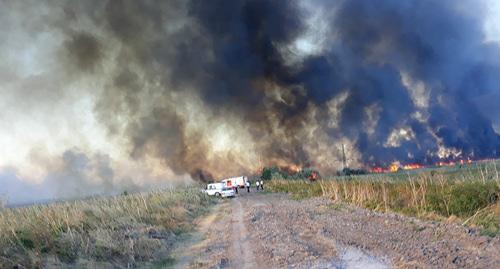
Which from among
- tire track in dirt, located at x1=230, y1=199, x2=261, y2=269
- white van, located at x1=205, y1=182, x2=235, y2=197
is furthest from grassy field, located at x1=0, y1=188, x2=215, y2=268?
white van, located at x1=205, y1=182, x2=235, y2=197

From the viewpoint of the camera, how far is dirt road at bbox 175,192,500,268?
1098 centimetres

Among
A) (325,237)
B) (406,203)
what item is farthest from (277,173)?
(325,237)

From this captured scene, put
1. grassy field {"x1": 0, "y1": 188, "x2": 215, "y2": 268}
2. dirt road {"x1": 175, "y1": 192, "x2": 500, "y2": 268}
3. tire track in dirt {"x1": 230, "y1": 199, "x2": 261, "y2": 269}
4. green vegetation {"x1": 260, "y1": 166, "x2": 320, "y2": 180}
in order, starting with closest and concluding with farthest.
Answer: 1. dirt road {"x1": 175, "y1": 192, "x2": 500, "y2": 268}
2. tire track in dirt {"x1": 230, "y1": 199, "x2": 261, "y2": 269}
3. grassy field {"x1": 0, "y1": 188, "x2": 215, "y2": 268}
4. green vegetation {"x1": 260, "y1": 166, "x2": 320, "y2": 180}

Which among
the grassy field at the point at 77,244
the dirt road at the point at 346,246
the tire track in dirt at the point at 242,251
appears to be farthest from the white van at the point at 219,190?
the grassy field at the point at 77,244

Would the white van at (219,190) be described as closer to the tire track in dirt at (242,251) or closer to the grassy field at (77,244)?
the tire track in dirt at (242,251)

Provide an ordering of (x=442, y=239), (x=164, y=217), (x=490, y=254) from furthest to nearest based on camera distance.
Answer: (x=164, y=217)
(x=442, y=239)
(x=490, y=254)

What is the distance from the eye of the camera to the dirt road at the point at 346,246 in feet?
36.0

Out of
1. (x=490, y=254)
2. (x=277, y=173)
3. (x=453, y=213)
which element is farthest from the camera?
(x=277, y=173)

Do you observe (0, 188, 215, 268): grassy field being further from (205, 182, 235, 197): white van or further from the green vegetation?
the green vegetation

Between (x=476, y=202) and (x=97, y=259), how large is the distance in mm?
16599

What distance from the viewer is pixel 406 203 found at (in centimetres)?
2572

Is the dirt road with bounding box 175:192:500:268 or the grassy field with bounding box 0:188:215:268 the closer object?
the dirt road with bounding box 175:192:500:268

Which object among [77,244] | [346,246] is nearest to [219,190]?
[77,244]

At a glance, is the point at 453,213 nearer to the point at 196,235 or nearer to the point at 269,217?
the point at 269,217
